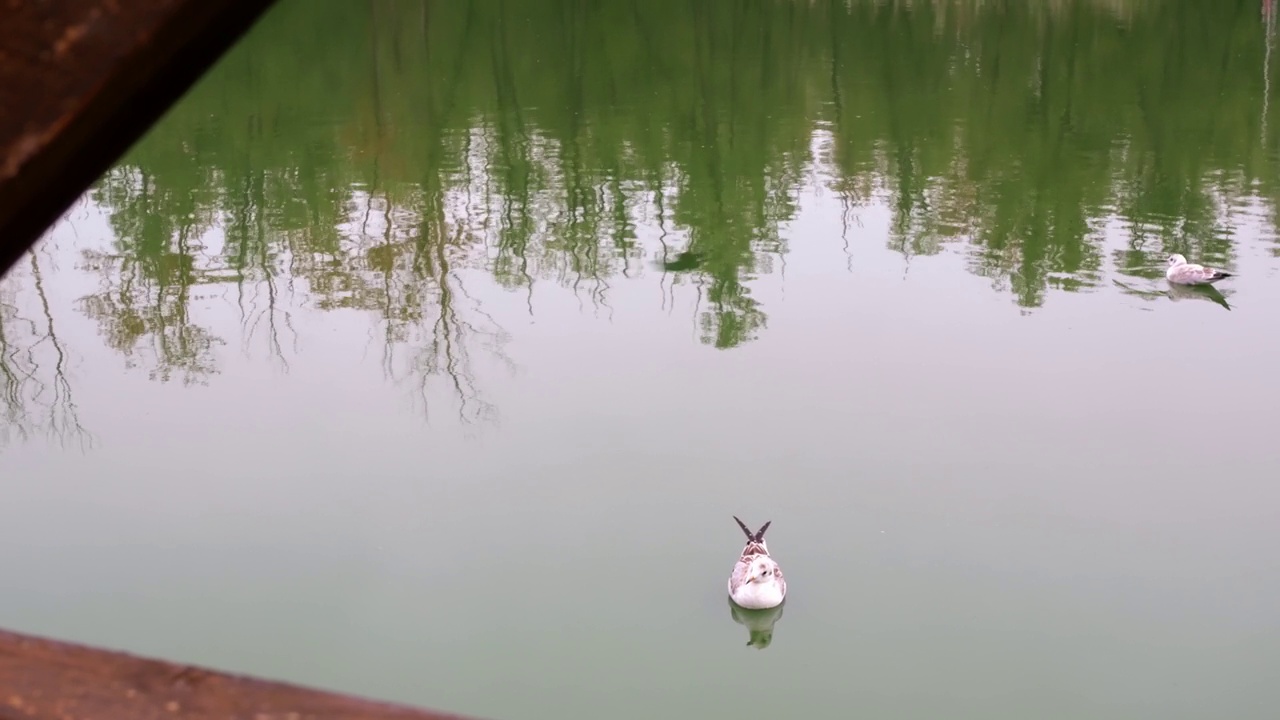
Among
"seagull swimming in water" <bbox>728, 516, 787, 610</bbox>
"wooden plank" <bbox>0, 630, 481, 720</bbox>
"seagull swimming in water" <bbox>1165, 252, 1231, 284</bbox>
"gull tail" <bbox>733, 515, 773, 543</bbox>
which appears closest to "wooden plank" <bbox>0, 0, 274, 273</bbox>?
"wooden plank" <bbox>0, 630, 481, 720</bbox>

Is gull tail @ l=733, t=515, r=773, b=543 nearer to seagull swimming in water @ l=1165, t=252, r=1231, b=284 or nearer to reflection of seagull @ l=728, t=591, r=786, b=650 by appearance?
reflection of seagull @ l=728, t=591, r=786, b=650

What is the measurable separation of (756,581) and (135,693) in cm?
359

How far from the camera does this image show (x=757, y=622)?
13.2 feet

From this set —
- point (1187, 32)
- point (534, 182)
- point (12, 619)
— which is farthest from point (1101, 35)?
point (12, 619)

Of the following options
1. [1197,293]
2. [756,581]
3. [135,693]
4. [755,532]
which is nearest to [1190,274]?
[1197,293]

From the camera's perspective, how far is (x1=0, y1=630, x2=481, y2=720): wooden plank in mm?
482

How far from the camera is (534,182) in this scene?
11.0m

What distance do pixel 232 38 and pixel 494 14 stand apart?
2085 centimetres

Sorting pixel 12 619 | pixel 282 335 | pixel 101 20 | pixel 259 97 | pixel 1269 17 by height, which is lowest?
pixel 12 619

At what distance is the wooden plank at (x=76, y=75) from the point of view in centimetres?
43

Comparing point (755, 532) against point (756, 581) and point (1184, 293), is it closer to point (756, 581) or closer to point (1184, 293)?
point (756, 581)

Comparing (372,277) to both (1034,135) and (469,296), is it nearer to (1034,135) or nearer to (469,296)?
(469,296)

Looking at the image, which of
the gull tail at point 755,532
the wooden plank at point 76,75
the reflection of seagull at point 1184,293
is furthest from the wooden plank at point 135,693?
the reflection of seagull at point 1184,293

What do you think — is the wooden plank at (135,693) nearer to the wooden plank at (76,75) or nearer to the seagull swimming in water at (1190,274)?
the wooden plank at (76,75)
